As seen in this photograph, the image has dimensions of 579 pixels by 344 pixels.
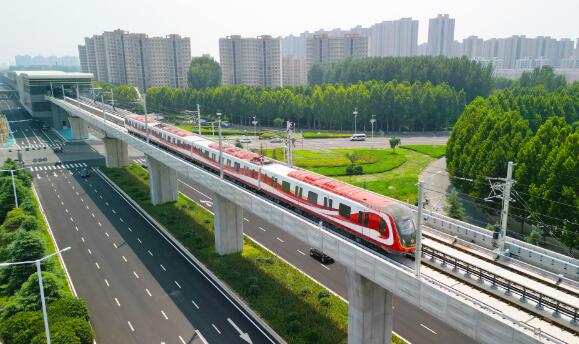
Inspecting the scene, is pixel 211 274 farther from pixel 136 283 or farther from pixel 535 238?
pixel 535 238

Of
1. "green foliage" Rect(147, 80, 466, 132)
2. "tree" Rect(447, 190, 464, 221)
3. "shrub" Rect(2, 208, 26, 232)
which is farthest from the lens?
"green foliage" Rect(147, 80, 466, 132)

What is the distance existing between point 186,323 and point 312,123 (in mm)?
96303

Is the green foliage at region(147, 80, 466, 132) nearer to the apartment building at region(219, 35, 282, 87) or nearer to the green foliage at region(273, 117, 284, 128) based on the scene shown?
the green foliage at region(273, 117, 284, 128)

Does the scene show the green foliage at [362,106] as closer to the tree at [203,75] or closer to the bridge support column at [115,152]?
the bridge support column at [115,152]

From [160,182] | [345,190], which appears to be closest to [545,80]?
[160,182]

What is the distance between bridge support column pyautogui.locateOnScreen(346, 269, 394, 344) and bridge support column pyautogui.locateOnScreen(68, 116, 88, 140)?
97.6 metres

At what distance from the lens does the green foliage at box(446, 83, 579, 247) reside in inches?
1486

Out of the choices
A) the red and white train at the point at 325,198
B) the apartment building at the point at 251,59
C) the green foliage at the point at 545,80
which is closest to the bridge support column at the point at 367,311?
the red and white train at the point at 325,198

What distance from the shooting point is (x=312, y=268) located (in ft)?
128

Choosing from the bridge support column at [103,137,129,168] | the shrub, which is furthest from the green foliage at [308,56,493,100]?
the shrub

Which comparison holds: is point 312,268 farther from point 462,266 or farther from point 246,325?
point 462,266

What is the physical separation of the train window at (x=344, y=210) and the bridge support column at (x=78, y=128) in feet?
311

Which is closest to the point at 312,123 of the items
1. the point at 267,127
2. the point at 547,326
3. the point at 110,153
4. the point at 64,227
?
the point at 267,127

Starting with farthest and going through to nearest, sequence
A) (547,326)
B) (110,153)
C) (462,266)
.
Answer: (110,153) < (462,266) < (547,326)
